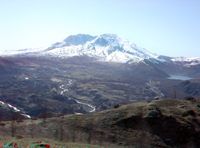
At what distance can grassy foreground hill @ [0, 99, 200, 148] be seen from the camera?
21062 mm

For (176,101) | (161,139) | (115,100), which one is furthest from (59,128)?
(115,100)

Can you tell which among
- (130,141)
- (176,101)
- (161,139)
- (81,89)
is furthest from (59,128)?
(81,89)

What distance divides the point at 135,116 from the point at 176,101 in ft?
28.1

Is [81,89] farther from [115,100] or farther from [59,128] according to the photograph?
[59,128]

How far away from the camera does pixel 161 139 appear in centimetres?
2127

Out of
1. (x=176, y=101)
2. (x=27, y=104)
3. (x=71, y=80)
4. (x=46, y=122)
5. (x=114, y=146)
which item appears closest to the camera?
(x=114, y=146)

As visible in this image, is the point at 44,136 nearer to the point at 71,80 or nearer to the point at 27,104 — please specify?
the point at 27,104

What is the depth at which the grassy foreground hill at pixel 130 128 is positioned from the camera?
21062 millimetres

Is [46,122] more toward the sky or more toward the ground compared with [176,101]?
more toward the ground

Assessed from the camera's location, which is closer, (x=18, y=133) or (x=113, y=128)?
(x=18, y=133)

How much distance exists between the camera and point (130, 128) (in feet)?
77.7

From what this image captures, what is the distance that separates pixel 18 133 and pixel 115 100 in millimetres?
75713

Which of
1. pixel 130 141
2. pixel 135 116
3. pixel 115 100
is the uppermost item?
pixel 135 116

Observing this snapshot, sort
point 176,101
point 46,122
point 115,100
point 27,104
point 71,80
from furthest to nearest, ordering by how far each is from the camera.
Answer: point 71,80, point 115,100, point 27,104, point 176,101, point 46,122
